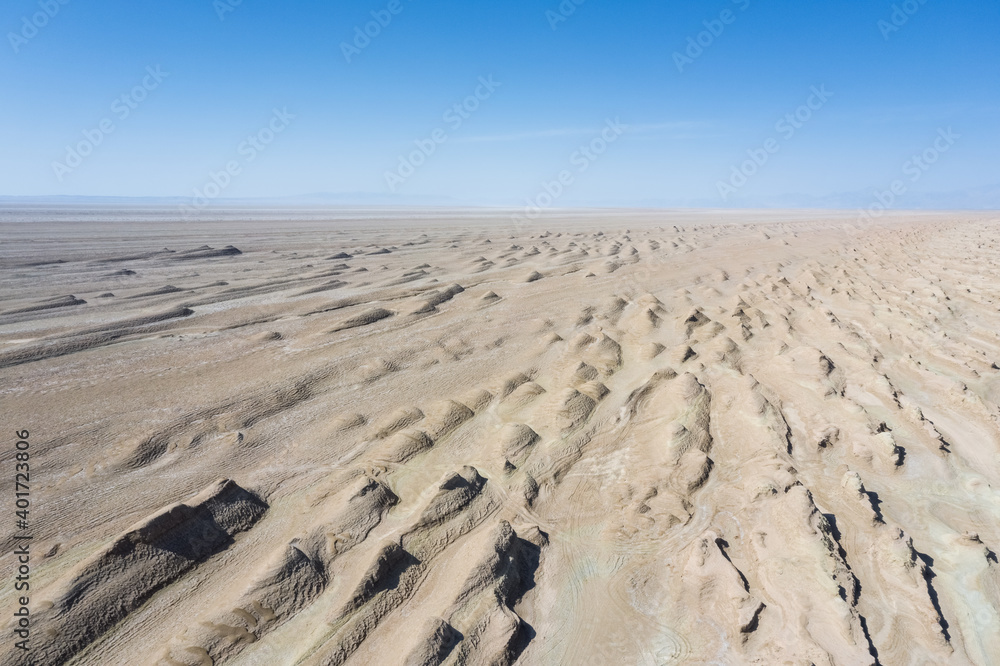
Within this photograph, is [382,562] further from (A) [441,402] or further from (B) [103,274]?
(B) [103,274]

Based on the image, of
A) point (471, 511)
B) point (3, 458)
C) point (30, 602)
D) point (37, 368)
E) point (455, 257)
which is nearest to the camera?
point (30, 602)

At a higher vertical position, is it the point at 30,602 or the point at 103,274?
the point at 30,602

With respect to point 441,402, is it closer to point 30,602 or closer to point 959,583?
point 30,602

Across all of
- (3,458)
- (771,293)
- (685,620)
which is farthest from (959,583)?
(771,293)

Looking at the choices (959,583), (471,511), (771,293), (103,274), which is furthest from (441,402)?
(103,274)

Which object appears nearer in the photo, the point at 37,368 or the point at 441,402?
the point at 441,402

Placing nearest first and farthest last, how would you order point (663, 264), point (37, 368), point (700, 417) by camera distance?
point (700, 417) → point (37, 368) → point (663, 264)
